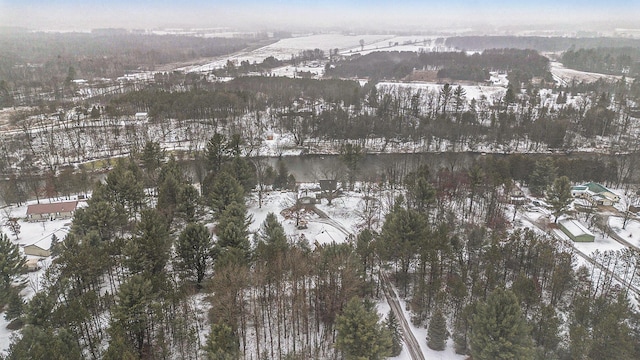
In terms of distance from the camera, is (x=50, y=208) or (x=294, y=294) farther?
(x=50, y=208)

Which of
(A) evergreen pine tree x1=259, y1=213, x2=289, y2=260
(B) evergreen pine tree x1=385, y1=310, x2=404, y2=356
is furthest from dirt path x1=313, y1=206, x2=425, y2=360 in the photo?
(A) evergreen pine tree x1=259, y1=213, x2=289, y2=260

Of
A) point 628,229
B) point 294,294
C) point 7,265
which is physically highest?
point 7,265

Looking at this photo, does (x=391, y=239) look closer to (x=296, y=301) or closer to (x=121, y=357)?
(x=296, y=301)

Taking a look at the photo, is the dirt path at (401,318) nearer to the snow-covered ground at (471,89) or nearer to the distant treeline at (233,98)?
the distant treeline at (233,98)

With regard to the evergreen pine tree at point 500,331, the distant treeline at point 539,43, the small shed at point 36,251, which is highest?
the distant treeline at point 539,43

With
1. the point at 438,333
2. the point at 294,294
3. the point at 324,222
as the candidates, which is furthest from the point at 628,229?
the point at 294,294

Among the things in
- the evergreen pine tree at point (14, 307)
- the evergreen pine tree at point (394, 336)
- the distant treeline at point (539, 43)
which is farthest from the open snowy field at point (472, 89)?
the distant treeline at point (539, 43)

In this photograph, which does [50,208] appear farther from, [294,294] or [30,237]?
[294,294]
